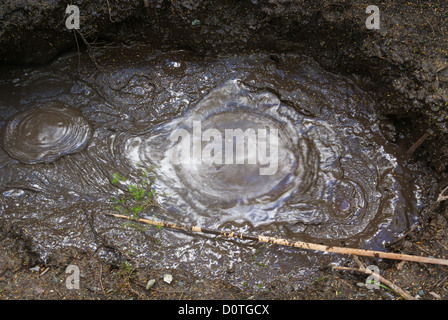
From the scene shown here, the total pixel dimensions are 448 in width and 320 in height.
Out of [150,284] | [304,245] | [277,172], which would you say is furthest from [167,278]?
[277,172]

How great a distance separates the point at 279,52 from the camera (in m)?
4.30

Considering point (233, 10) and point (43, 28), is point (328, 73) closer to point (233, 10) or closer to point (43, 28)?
point (233, 10)

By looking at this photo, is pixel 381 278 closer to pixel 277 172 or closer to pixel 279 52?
pixel 277 172

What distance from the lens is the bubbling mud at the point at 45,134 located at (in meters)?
3.69

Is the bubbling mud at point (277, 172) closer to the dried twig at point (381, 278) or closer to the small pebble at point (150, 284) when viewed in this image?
the dried twig at point (381, 278)

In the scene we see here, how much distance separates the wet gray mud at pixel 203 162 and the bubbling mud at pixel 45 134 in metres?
0.01

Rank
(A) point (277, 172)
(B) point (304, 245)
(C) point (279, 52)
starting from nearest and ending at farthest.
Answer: (B) point (304, 245), (A) point (277, 172), (C) point (279, 52)

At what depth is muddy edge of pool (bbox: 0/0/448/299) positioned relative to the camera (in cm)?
306

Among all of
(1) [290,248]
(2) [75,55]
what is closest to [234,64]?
(2) [75,55]

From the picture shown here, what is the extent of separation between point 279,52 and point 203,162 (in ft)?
5.09

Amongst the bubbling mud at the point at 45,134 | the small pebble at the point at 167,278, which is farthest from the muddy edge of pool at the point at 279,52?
the bubbling mud at the point at 45,134

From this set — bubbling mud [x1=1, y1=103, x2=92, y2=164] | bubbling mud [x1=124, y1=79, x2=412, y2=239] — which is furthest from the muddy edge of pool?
bubbling mud [x1=1, y1=103, x2=92, y2=164]

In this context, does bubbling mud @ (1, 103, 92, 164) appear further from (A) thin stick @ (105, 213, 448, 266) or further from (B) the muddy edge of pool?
(A) thin stick @ (105, 213, 448, 266)

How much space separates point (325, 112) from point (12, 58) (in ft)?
10.8
